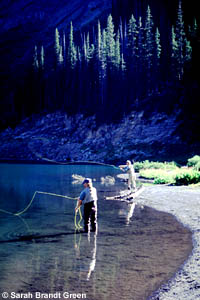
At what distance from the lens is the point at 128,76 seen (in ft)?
243

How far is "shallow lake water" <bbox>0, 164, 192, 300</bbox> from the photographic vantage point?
24.0 ft

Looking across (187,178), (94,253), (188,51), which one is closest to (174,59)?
(188,51)

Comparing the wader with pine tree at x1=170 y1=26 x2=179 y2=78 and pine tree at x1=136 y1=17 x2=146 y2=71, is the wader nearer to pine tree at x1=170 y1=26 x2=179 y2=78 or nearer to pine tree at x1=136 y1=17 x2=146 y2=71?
pine tree at x1=170 y1=26 x2=179 y2=78

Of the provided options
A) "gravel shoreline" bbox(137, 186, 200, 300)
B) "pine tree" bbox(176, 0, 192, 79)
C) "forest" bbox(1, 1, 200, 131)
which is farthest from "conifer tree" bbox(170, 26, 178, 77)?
"gravel shoreline" bbox(137, 186, 200, 300)

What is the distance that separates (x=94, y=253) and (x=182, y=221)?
16.6 feet

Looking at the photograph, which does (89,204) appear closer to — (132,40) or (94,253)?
(94,253)

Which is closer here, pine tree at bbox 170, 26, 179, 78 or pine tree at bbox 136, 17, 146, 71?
pine tree at bbox 170, 26, 179, 78

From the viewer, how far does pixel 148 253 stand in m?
9.48

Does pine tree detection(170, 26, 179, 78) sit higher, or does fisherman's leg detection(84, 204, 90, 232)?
pine tree detection(170, 26, 179, 78)

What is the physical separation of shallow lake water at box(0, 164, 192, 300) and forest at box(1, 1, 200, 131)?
154 ft

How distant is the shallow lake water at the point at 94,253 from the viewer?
732 cm

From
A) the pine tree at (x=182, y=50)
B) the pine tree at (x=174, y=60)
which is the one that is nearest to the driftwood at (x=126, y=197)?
the pine tree at (x=182, y=50)

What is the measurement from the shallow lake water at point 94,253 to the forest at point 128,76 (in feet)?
154

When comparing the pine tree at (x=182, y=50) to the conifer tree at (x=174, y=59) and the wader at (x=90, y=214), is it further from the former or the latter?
the wader at (x=90, y=214)
